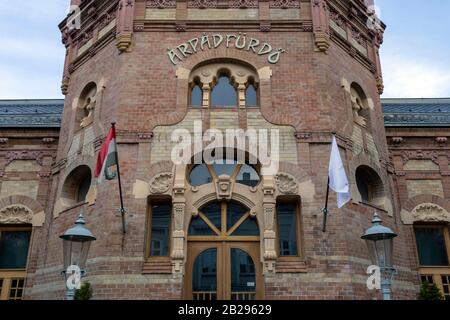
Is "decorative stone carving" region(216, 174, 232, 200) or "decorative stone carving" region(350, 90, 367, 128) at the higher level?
"decorative stone carving" region(350, 90, 367, 128)

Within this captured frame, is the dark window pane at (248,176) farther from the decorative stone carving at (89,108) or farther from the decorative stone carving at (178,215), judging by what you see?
the decorative stone carving at (89,108)

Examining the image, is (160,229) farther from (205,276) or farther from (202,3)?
(202,3)

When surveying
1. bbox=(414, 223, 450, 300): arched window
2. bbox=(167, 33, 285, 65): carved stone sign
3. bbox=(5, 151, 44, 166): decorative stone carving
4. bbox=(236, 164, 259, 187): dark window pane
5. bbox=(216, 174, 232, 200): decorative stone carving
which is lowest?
bbox=(414, 223, 450, 300): arched window

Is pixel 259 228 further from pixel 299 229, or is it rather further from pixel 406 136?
pixel 406 136

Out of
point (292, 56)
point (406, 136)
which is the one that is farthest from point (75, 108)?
point (406, 136)

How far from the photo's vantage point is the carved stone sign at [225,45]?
49.3 feet

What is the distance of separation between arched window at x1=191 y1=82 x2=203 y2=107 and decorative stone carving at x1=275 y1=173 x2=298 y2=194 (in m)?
3.48

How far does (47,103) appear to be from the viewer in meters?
22.9

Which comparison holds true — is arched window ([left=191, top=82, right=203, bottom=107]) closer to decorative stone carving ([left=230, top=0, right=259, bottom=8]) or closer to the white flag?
decorative stone carving ([left=230, top=0, right=259, bottom=8])

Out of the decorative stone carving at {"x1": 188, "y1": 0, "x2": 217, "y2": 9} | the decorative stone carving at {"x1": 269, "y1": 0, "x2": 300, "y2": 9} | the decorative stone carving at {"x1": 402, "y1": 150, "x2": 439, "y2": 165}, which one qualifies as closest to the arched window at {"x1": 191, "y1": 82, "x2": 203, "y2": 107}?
the decorative stone carving at {"x1": 188, "y1": 0, "x2": 217, "y2": 9}

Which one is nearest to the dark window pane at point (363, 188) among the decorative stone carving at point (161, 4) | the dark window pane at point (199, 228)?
the dark window pane at point (199, 228)

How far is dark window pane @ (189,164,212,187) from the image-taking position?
44.9 feet

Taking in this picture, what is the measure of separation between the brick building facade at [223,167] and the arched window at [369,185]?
48 millimetres

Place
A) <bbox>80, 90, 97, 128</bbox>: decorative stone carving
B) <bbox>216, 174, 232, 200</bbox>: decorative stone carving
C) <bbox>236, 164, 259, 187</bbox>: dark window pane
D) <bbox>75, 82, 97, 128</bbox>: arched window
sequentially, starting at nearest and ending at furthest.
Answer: <bbox>216, 174, 232, 200</bbox>: decorative stone carving
<bbox>236, 164, 259, 187</bbox>: dark window pane
<bbox>80, 90, 97, 128</bbox>: decorative stone carving
<bbox>75, 82, 97, 128</bbox>: arched window
